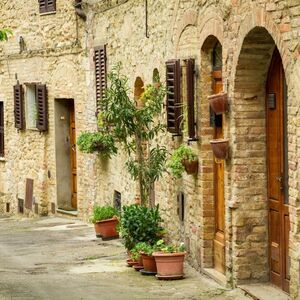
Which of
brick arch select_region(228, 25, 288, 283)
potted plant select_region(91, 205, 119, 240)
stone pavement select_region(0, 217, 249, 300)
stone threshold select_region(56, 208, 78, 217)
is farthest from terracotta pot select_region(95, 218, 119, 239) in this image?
brick arch select_region(228, 25, 288, 283)

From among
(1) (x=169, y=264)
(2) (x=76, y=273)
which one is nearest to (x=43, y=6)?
(2) (x=76, y=273)

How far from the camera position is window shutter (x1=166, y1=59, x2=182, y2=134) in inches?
536

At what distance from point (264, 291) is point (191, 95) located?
3052mm

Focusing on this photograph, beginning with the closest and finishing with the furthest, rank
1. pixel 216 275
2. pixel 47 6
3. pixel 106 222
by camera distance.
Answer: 1. pixel 216 275
2. pixel 106 222
3. pixel 47 6

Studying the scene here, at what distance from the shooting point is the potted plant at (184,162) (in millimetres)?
13047

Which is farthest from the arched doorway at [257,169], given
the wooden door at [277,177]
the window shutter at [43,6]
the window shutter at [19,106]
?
the window shutter at [19,106]

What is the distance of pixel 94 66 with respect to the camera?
1978cm

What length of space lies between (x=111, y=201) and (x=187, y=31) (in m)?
6.24

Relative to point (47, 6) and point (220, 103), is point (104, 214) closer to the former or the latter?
point (220, 103)

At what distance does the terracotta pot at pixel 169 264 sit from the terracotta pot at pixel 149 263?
0.30m

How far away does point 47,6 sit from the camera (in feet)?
72.4

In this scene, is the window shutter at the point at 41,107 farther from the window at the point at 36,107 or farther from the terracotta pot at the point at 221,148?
the terracotta pot at the point at 221,148

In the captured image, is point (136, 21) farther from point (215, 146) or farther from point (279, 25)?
point (279, 25)

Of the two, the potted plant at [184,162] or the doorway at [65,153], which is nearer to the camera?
the potted plant at [184,162]
